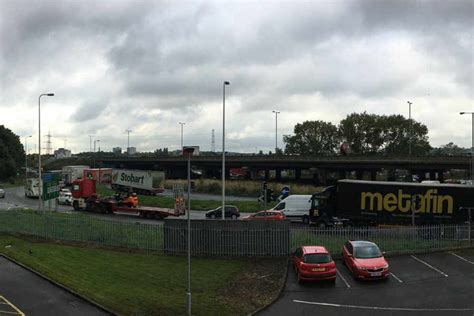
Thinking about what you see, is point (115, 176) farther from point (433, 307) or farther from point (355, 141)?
point (355, 141)

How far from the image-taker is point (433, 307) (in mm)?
17219

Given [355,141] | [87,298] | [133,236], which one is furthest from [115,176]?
[355,141]

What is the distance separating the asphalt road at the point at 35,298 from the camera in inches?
627

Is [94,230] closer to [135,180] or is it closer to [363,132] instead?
[135,180]

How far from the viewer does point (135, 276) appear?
2072cm

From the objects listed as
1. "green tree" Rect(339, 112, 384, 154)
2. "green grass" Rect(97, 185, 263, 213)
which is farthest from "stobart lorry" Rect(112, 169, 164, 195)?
"green tree" Rect(339, 112, 384, 154)

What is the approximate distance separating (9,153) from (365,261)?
126 m

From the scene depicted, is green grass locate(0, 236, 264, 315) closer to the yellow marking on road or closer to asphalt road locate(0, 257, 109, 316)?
asphalt road locate(0, 257, 109, 316)

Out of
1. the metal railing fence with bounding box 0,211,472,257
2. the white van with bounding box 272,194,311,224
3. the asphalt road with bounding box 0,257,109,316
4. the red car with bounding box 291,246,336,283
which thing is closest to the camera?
the asphalt road with bounding box 0,257,109,316

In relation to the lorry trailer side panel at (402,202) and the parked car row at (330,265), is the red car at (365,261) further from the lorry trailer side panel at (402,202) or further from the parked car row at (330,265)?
the lorry trailer side panel at (402,202)

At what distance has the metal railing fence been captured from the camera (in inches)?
992

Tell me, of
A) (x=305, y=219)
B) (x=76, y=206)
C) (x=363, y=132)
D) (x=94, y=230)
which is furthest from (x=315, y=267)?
(x=363, y=132)

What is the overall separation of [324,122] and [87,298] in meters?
124

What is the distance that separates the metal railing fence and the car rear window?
425 cm
